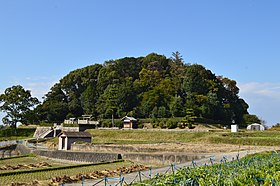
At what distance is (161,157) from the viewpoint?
1972cm

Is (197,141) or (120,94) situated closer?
(197,141)

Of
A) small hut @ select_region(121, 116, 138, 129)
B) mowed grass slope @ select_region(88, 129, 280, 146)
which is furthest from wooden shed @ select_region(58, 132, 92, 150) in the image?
small hut @ select_region(121, 116, 138, 129)

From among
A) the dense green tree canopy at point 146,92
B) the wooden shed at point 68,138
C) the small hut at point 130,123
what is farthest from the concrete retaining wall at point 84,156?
the dense green tree canopy at point 146,92

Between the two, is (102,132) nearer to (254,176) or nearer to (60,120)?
(60,120)

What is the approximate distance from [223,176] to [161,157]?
1262 centimetres

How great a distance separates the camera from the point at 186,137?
1302 inches

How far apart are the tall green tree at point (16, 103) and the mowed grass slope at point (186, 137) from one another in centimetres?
1165

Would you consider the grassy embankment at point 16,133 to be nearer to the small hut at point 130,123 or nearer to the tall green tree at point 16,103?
the tall green tree at point 16,103

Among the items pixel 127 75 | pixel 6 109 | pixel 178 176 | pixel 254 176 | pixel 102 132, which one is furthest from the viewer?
pixel 127 75

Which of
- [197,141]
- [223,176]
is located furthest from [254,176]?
[197,141]

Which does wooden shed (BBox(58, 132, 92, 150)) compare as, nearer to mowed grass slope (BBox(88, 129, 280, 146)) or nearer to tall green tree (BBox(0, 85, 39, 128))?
mowed grass slope (BBox(88, 129, 280, 146))

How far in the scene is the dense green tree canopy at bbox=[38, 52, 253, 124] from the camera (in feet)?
161

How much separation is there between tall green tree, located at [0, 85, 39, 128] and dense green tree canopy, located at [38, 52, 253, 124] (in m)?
7.51

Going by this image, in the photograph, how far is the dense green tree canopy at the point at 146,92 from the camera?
49094 millimetres
